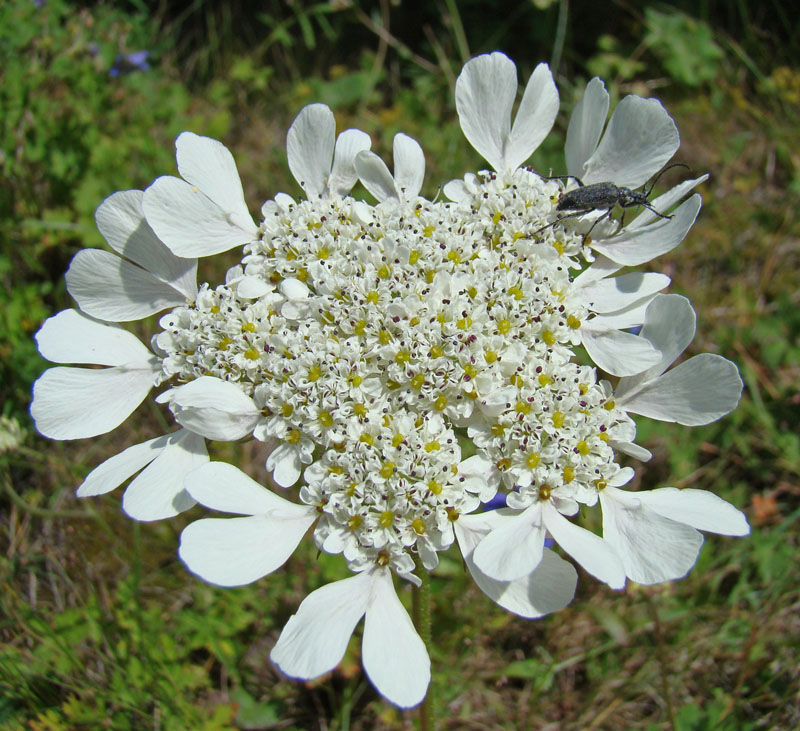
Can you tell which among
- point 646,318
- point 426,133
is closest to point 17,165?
point 426,133

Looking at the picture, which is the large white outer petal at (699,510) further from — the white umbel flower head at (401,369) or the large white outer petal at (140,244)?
the large white outer petal at (140,244)

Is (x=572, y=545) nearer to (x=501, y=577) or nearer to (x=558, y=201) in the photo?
(x=501, y=577)

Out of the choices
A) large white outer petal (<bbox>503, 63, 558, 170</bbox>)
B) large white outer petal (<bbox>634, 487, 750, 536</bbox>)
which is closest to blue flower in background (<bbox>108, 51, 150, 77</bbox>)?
large white outer petal (<bbox>503, 63, 558, 170</bbox>)

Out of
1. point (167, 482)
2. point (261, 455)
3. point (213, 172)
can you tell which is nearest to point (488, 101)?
point (213, 172)

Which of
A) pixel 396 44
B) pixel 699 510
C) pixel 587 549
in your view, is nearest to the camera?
pixel 587 549

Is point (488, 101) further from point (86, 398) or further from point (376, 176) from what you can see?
point (86, 398)

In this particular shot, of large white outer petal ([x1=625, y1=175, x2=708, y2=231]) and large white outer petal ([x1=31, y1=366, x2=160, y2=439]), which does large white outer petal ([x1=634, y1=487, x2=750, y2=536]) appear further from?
large white outer petal ([x1=31, y1=366, x2=160, y2=439])
